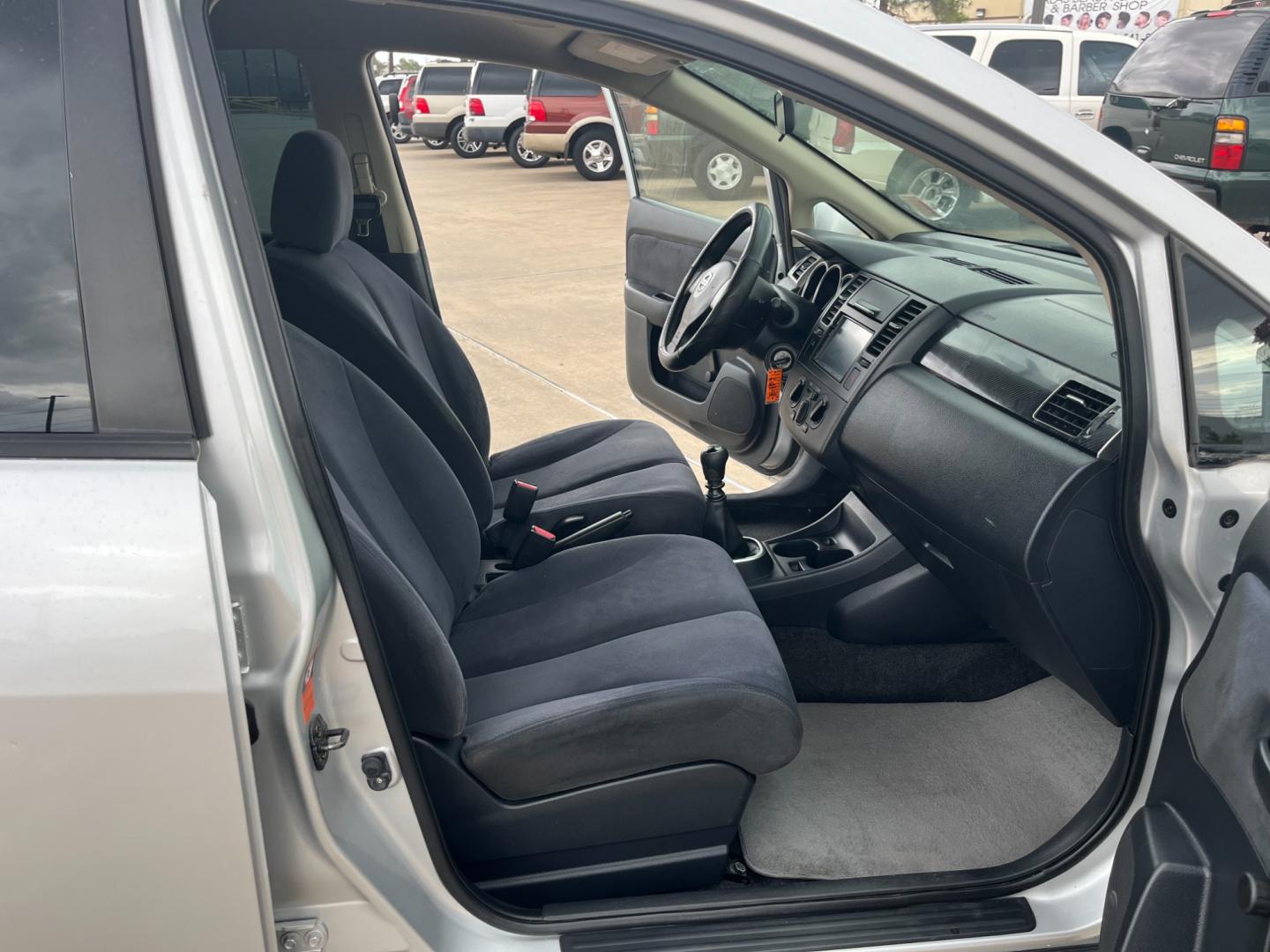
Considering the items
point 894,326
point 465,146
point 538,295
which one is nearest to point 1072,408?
point 894,326

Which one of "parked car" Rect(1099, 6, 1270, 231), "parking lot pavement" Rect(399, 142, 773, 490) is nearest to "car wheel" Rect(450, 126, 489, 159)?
"parking lot pavement" Rect(399, 142, 773, 490)

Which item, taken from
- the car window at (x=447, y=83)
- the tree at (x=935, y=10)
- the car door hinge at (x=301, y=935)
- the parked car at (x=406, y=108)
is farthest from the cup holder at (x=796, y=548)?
the tree at (x=935, y=10)

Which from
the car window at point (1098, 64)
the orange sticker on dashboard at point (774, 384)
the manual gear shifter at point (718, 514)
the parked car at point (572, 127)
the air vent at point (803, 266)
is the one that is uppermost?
the air vent at point (803, 266)

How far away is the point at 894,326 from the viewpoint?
84.1 inches

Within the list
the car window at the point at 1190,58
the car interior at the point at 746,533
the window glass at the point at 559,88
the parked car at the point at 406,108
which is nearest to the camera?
the car interior at the point at 746,533

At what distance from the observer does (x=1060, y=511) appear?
1498 mm

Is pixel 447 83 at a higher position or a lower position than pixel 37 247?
lower

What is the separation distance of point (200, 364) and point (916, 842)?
135cm

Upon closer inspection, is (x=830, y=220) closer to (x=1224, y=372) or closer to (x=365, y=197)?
(x=365, y=197)

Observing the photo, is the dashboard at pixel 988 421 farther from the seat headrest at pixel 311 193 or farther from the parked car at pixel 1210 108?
the parked car at pixel 1210 108

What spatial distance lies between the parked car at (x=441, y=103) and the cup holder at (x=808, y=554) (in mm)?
15169

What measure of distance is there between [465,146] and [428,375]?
14805 mm

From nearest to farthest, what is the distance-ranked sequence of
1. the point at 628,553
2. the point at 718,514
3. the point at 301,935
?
1. the point at 301,935
2. the point at 628,553
3. the point at 718,514

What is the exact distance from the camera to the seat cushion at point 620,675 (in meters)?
1.47
